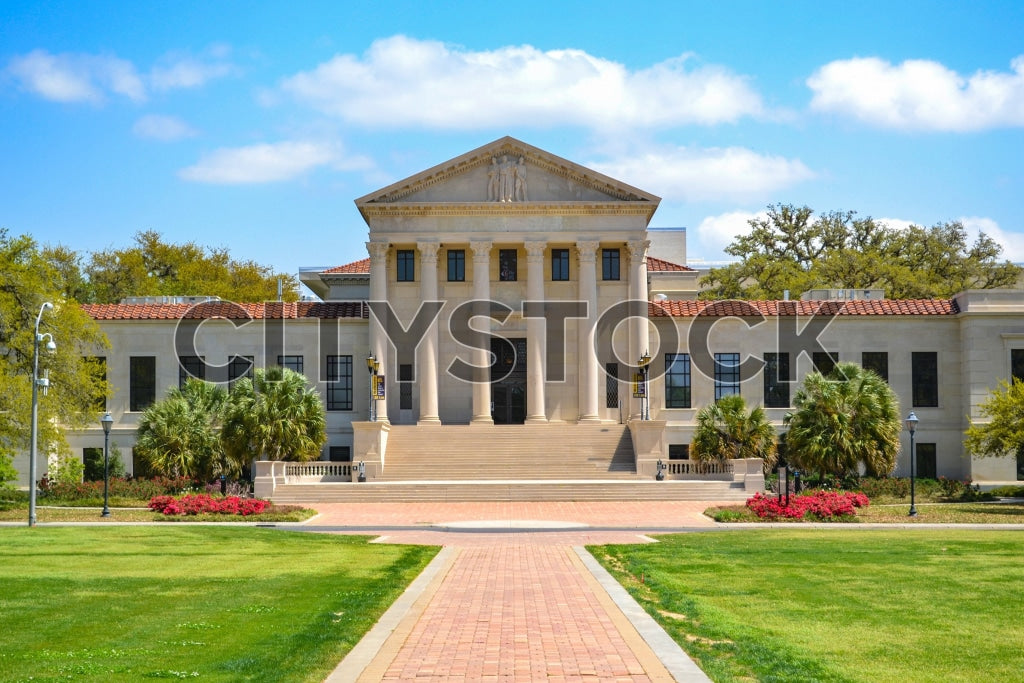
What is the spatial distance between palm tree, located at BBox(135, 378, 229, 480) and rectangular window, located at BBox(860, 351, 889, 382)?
29.0m

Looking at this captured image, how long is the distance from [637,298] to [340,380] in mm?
14843

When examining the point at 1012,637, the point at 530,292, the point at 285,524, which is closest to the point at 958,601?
the point at 1012,637

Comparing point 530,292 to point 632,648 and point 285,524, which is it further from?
point 632,648

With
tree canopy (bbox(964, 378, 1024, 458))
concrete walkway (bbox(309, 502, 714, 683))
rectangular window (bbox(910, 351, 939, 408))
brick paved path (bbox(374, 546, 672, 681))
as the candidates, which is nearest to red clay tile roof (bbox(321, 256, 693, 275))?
rectangular window (bbox(910, 351, 939, 408))

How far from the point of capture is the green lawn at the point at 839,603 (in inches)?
481

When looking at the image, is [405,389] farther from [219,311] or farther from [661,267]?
[661,267]

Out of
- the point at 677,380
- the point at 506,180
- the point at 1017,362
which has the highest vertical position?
the point at 506,180

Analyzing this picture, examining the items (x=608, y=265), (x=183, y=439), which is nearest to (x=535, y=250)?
(x=608, y=265)

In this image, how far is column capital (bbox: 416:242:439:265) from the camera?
55.2 metres

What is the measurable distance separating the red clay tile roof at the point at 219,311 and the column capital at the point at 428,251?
13.9ft

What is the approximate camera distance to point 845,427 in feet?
144

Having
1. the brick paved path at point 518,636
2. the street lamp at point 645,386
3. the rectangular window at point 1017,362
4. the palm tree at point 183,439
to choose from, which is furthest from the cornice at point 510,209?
the brick paved path at point 518,636

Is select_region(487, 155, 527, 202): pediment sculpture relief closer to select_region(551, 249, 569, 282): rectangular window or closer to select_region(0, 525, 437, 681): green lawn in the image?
select_region(551, 249, 569, 282): rectangular window

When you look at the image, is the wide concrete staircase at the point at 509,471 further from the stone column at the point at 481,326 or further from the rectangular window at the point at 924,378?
the rectangular window at the point at 924,378
